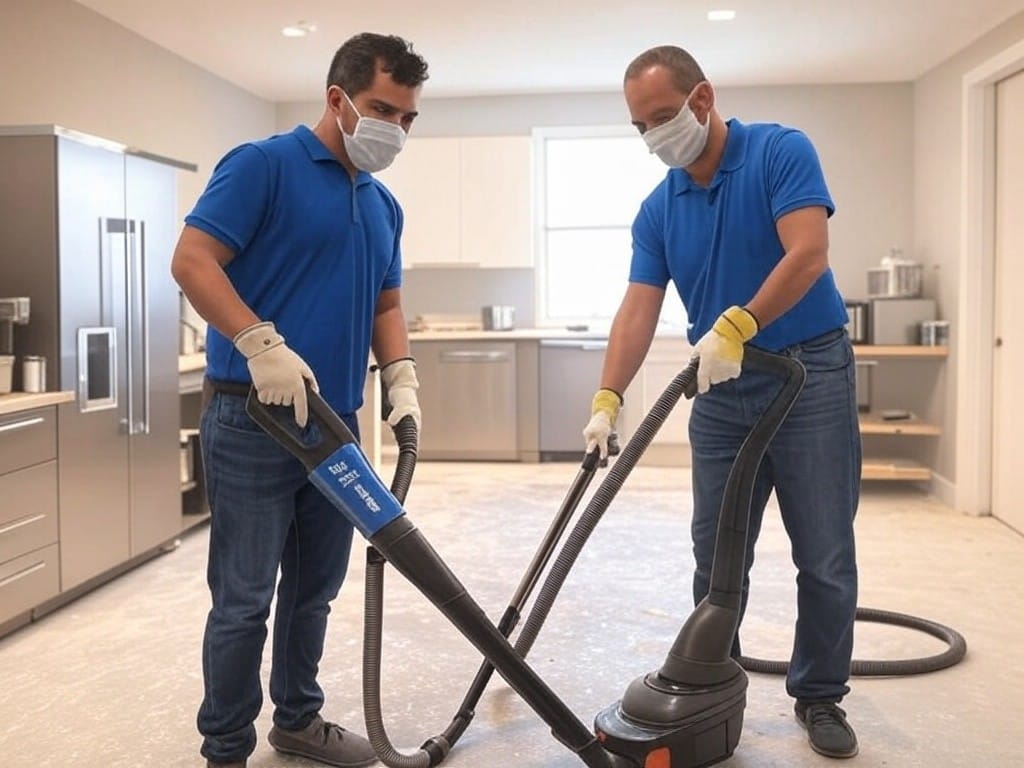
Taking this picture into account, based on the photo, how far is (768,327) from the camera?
7.56 ft

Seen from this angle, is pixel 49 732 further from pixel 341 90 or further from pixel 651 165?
pixel 651 165

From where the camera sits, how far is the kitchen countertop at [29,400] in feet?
10.5

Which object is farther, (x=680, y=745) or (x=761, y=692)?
(x=761, y=692)

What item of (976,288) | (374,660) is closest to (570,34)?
(976,288)

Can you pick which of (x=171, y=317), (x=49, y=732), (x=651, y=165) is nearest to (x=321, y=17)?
(x=171, y=317)

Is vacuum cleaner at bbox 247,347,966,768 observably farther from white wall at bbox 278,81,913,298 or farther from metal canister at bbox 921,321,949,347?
white wall at bbox 278,81,913,298

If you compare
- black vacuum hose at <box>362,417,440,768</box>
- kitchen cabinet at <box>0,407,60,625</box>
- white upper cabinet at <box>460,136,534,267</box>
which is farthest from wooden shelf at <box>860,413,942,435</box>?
black vacuum hose at <box>362,417,440,768</box>

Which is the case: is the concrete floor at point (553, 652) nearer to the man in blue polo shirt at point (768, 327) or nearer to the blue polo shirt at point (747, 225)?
the man in blue polo shirt at point (768, 327)

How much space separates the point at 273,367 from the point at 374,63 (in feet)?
2.02

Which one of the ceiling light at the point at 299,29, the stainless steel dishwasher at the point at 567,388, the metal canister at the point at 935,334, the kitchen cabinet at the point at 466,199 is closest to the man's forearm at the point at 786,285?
the ceiling light at the point at 299,29

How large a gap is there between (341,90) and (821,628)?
1.50 m

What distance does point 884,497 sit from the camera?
555cm

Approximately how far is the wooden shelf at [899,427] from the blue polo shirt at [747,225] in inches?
130

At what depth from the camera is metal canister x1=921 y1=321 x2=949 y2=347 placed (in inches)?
217
